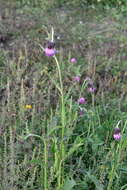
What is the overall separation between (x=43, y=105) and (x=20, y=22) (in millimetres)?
1677

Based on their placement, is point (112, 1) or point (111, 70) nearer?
point (111, 70)

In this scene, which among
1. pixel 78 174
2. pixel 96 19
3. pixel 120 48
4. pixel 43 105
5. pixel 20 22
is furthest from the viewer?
pixel 96 19

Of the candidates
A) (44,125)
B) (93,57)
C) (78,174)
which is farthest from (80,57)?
(78,174)

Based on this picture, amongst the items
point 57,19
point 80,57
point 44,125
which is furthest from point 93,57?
point 44,125

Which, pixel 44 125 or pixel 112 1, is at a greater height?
pixel 112 1

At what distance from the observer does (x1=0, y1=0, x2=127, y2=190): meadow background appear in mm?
1985

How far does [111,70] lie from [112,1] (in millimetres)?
1690

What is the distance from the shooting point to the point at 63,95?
231 centimetres

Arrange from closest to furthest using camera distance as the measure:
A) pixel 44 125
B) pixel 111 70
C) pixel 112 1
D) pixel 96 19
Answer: pixel 44 125 < pixel 111 70 < pixel 96 19 < pixel 112 1

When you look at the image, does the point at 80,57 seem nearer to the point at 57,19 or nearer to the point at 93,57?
the point at 93,57

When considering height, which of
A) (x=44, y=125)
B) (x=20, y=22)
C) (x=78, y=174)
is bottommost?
(x=78, y=174)

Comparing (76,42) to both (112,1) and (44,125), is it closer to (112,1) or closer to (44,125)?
(112,1)

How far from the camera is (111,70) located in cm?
349

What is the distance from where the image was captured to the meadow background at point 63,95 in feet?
6.51
